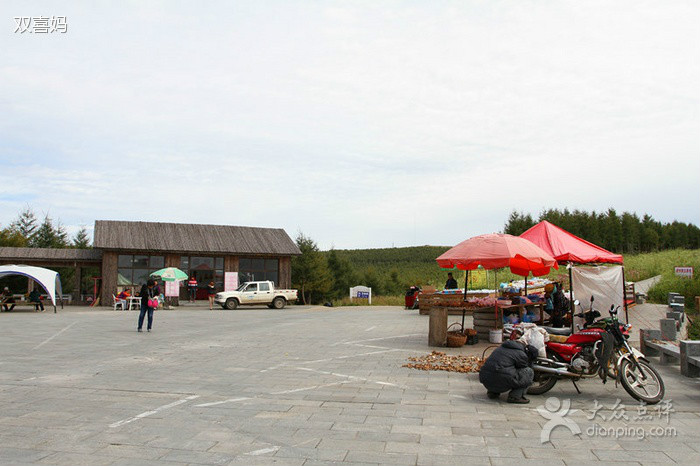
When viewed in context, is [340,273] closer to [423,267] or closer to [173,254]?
[423,267]

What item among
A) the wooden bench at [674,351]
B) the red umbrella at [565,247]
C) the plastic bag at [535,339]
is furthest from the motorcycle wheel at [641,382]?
the red umbrella at [565,247]

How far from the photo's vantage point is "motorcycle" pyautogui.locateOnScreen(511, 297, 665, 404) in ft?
22.4

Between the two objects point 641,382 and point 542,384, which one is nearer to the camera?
point 641,382

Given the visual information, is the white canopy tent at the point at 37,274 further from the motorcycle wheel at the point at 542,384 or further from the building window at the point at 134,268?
the motorcycle wheel at the point at 542,384

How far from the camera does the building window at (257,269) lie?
121ft

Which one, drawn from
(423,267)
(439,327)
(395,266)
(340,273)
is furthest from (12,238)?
(423,267)

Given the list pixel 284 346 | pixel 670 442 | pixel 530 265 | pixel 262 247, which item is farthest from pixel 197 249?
pixel 670 442

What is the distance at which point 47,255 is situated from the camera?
1293 inches

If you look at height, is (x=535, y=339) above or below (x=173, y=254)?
below

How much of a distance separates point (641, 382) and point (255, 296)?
1001 inches

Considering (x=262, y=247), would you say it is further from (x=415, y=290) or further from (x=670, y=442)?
(x=670, y=442)

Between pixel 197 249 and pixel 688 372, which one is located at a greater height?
pixel 197 249

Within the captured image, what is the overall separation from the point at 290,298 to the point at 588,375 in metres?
24.9

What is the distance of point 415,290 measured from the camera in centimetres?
2598
